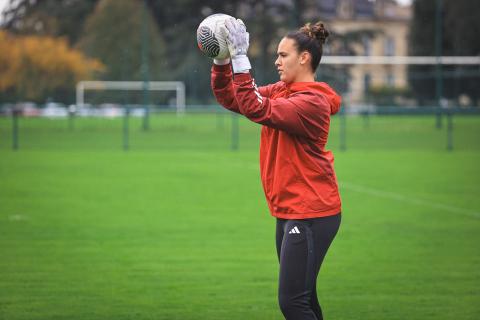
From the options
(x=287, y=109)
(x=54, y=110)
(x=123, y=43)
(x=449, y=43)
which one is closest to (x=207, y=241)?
(x=287, y=109)

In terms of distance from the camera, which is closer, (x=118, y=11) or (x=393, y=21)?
(x=118, y=11)

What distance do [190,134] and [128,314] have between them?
29747mm

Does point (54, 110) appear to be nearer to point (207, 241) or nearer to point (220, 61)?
point (207, 241)

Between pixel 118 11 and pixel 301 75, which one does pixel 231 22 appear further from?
pixel 118 11

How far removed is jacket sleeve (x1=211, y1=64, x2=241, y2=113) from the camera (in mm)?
4617

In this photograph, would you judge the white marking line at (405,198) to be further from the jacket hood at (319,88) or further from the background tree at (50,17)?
the background tree at (50,17)

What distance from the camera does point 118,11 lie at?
46500 mm

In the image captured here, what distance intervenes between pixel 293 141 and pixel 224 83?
1.70ft

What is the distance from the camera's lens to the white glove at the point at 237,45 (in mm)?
4613

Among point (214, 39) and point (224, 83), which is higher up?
point (214, 39)

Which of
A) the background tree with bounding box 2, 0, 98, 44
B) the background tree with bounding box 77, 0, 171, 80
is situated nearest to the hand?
the background tree with bounding box 77, 0, 171, 80

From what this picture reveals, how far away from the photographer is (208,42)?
4.67 m

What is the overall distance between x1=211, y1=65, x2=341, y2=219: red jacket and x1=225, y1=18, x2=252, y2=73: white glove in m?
0.04

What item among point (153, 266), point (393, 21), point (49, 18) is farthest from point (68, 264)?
point (393, 21)
